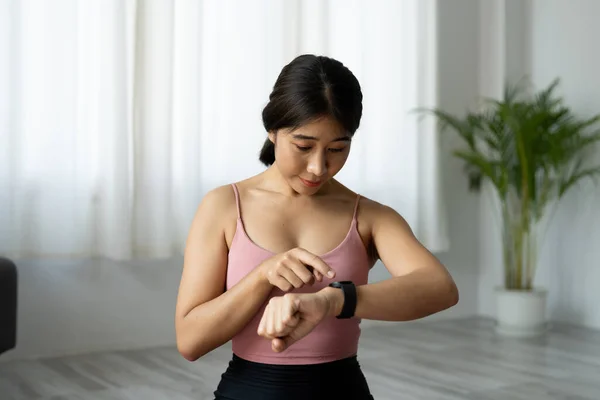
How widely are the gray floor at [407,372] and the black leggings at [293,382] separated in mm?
1940

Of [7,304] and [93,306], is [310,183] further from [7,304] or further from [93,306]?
[93,306]

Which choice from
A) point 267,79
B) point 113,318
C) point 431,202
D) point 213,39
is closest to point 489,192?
point 431,202

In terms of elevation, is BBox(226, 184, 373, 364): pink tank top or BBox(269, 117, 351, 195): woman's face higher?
BBox(269, 117, 351, 195): woman's face

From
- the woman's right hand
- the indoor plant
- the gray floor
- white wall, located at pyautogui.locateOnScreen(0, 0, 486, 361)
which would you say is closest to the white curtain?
white wall, located at pyautogui.locateOnScreen(0, 0, 486, 361)

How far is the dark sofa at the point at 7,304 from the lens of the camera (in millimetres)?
2992

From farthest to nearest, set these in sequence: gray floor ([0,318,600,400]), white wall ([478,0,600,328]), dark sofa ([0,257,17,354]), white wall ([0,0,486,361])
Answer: white wall ([478,0,600,328])
white wall ([0,0,486,361])
gray floor ([0,318,600,400])
dark sofa ([0,257,17,354])

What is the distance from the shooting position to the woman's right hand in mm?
1071

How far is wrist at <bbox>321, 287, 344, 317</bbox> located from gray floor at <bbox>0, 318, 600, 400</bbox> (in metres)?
2.12

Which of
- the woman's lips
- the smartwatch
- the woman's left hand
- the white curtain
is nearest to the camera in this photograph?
the woman's left hand

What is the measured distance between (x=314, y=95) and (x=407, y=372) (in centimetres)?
262

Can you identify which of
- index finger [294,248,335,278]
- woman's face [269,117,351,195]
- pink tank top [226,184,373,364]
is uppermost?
woman's face [269,117,351,195]

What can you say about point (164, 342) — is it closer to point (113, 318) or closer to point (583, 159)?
point (113, 318)

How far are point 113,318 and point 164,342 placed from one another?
1.05 feet

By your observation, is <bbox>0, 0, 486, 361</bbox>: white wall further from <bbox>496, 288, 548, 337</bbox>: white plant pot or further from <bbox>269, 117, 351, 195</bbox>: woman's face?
<bbox>269, 117, 351, 195</bbox>: woman's face
